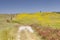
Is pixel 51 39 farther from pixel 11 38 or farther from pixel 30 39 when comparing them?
pixel 11 38

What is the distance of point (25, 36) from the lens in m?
30.3

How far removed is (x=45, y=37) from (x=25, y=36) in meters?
2.88

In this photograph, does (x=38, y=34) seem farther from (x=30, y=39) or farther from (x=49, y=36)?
(x=30, y=39)

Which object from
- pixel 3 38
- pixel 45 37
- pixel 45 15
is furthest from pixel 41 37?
pixel 45 15

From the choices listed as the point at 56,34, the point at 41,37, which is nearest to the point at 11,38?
the point at 41,37

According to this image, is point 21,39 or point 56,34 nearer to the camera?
point 21,39

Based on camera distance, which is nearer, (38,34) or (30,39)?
(30,39)

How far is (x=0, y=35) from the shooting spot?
34.5 meters

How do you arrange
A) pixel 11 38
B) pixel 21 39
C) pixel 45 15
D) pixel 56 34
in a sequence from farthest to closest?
pixel 45 15
pixel 56 34
pixel 11 38
pixel 21 39

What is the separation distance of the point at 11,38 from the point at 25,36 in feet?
6.39

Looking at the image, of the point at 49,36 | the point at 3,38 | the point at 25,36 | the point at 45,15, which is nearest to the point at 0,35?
the point at 3,38

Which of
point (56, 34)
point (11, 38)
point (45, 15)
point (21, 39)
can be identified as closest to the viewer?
point (21, 39)

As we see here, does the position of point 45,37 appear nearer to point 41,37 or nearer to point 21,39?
point 41,37

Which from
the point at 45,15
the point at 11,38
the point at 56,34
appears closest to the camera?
the point at 11,38
